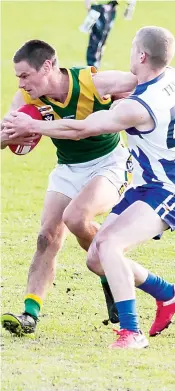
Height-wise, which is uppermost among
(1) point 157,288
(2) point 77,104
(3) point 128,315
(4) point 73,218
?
(2) point 77,104

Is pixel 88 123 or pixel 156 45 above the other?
pixel 156 45

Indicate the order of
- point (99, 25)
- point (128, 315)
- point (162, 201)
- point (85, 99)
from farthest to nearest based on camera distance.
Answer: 1. point (99, 25)
2. point (85, 99)
3. point (162, 201)
4. point (128, 315)

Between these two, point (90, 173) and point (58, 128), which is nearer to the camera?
point (58, 128)

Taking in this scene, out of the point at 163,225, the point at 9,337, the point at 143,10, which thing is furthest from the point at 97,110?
the point at 143,10

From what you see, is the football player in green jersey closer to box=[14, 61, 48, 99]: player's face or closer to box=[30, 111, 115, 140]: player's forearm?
box=[14, 61, 48, 99]: player's face

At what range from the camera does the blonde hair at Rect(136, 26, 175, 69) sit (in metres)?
6.94

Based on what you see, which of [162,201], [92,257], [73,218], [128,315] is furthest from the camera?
[73,218]

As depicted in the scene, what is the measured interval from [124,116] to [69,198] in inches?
43.2

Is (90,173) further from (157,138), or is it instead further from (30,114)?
(157,138)

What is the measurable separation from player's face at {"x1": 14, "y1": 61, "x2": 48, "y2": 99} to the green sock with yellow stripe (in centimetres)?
130

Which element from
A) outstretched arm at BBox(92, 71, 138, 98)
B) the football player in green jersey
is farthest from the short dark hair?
outstretched arm at BBox(92, 71, 138, 98)

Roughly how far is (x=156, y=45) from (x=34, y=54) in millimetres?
880

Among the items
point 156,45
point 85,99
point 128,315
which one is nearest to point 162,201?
point 128,315

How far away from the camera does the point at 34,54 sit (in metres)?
7.39
